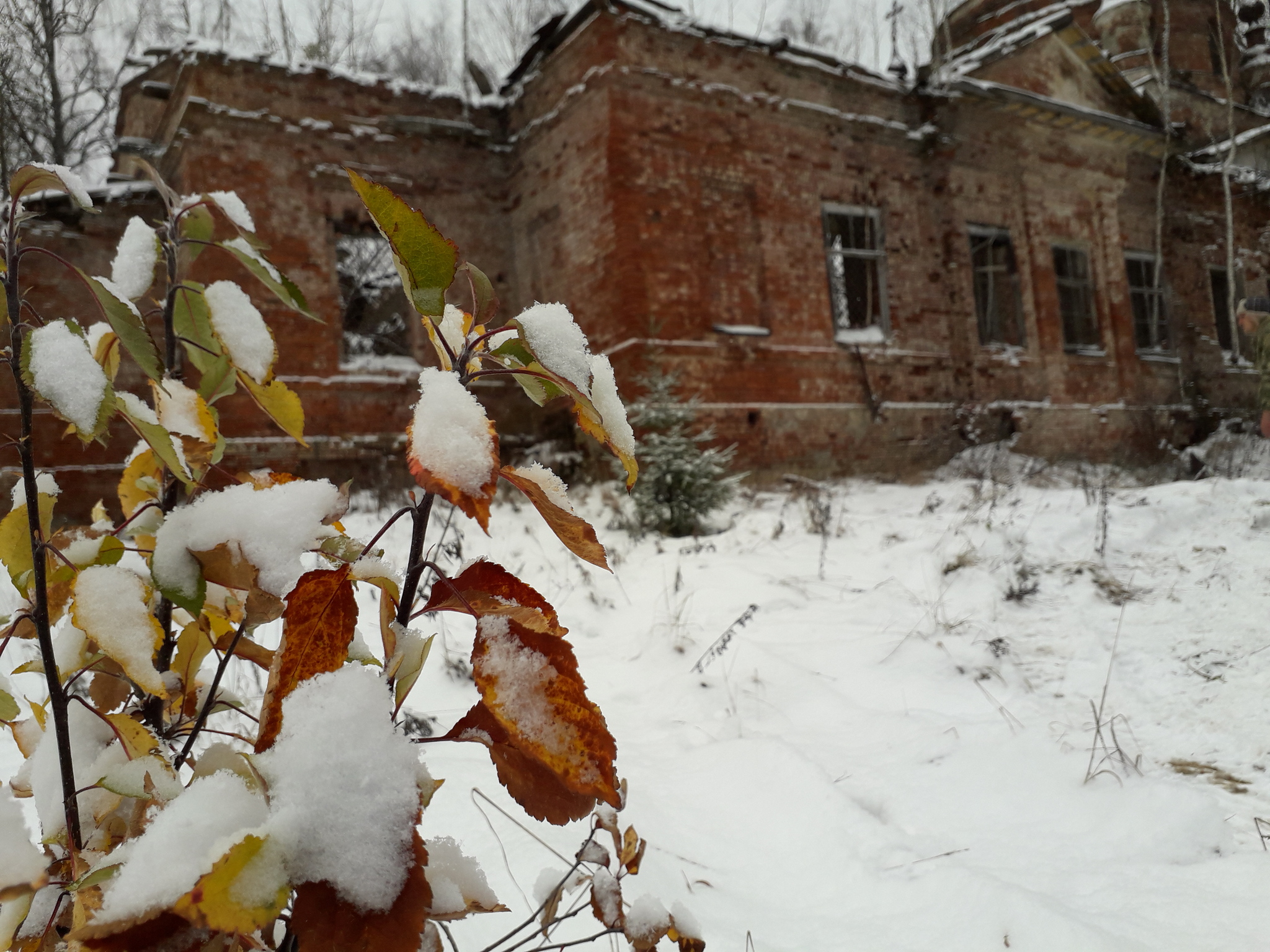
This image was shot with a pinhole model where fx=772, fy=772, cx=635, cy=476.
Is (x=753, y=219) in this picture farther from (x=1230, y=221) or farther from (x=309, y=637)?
(x=309, y=637)

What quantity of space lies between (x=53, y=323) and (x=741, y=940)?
4.71ft

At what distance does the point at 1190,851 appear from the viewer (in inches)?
69.4

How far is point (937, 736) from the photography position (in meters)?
2.42

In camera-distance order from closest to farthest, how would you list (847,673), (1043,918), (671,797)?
(1043,918) → (671,797) → (847,673)

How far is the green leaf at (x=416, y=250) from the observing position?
52 cm

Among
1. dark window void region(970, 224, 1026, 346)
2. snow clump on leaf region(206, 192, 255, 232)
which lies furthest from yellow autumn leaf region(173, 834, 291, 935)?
dark window void region(970, 224, 1026, 346)

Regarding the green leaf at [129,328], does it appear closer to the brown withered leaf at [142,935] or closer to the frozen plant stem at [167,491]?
the frozen plant stem at [167,491]

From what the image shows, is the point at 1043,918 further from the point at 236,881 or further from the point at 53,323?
the point at 53,323

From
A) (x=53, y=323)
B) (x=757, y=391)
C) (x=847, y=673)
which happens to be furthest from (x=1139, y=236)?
A: (x=53, y=323)

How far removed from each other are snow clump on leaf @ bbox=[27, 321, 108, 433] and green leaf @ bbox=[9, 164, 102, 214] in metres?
0.12

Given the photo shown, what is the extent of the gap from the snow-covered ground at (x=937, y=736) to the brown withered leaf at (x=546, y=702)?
3.35 feet

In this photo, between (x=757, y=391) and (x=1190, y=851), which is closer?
(x=1190, y=851)

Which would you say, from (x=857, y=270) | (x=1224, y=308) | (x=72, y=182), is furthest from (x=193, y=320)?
(x=1224, y=308)

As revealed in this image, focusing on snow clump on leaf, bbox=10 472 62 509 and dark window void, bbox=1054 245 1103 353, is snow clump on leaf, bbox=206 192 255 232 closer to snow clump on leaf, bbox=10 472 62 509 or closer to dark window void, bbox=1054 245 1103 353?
snow clump on leaf, bbox=10 472 62 509
